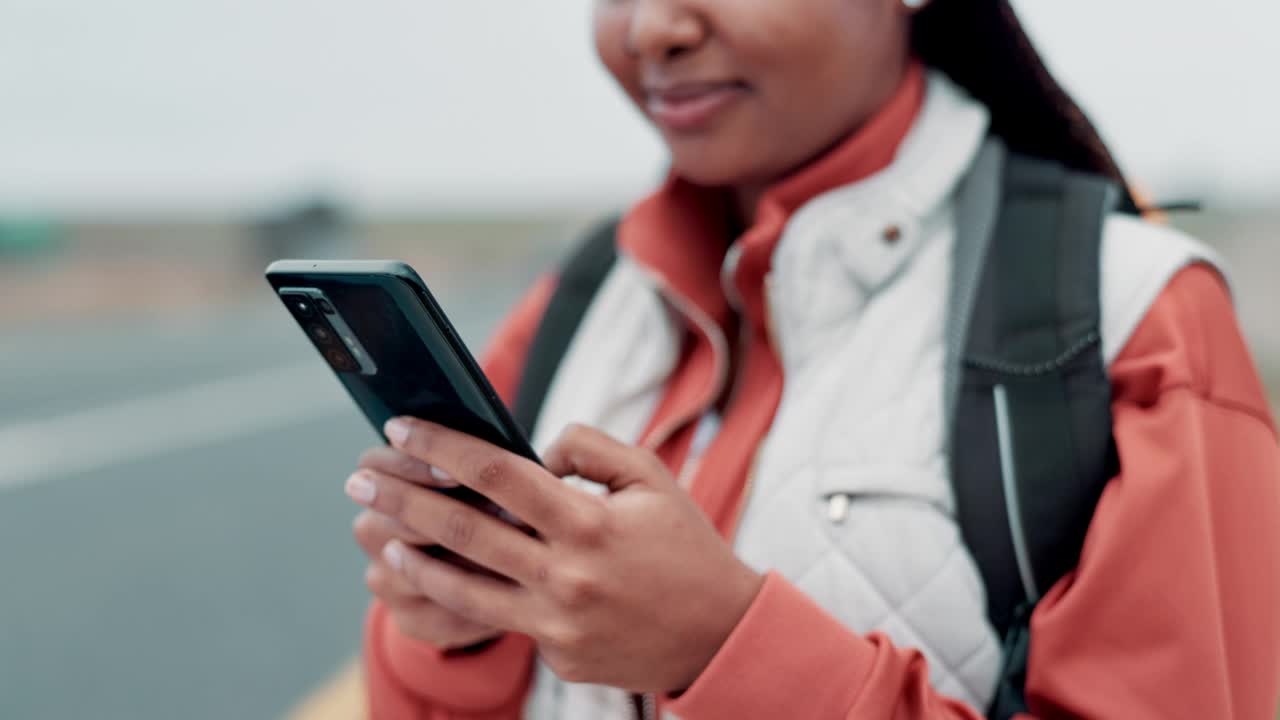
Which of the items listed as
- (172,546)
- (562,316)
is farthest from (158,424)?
(562,316)

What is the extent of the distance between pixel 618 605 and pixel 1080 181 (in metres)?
0.68

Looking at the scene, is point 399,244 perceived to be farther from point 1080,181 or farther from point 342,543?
point 1080,181

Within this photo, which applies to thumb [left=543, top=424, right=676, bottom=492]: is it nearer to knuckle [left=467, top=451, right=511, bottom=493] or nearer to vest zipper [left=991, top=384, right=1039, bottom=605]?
knuckle [left=467, top=451, right=511, bottom=493]

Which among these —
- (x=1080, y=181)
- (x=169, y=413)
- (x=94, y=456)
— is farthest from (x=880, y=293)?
(x=169, y=413)

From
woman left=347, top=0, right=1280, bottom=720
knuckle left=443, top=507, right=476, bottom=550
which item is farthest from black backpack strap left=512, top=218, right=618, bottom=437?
knuckle left=443, top=507, right=476, bottom=550

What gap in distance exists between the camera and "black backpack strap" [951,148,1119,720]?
0.97m

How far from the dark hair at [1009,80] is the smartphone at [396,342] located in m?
0.73

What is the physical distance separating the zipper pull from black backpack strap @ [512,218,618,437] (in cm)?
41

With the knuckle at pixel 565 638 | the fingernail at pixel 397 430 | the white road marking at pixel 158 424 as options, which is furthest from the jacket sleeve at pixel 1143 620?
the white road marking at pixel 158 424

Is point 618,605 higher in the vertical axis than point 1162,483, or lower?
higher

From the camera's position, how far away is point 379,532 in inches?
42.9

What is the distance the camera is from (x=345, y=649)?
12.1 ft

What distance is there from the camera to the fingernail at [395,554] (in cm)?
104

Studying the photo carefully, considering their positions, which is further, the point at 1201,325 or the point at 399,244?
the point at 399,244
